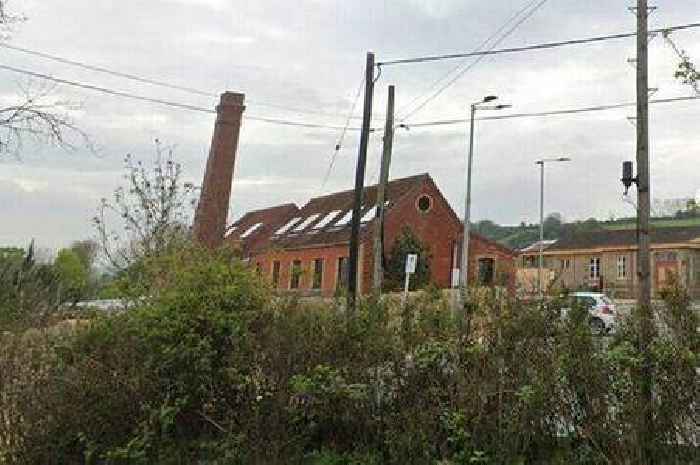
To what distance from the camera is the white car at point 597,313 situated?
603 cm

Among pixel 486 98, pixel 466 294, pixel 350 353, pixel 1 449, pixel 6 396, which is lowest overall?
pixel 1 449

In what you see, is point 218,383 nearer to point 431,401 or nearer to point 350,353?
point 350,353

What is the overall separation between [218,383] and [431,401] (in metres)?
2.09

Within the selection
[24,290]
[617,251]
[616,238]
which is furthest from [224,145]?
[616,238]

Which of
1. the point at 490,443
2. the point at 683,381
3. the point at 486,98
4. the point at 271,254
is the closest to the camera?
the point at 683,381

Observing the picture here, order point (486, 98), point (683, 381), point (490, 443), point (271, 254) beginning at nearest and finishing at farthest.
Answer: point (683, 381) < point (490, 443) < point (271, 254) < point (486, 98)

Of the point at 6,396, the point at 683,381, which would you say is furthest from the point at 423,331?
the point at 6,396

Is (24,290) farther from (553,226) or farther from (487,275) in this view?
(553,226)

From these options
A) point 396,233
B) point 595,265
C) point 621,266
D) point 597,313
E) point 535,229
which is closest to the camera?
point 597,313

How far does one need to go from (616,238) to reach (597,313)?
60.2 m

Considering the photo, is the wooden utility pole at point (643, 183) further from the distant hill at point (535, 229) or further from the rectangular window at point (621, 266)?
the distant hill at point (535, 229)

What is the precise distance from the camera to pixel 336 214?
156 ft

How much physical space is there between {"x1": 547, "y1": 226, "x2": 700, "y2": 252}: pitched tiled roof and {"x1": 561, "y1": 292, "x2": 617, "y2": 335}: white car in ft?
160

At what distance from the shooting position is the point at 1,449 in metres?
7.12
